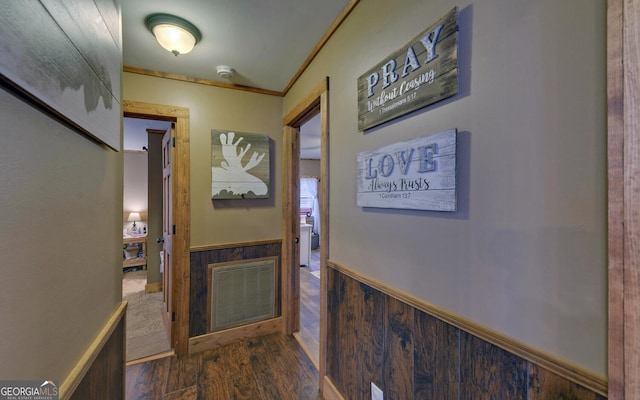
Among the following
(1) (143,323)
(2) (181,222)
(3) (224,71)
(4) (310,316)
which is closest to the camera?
(3) (224,71)

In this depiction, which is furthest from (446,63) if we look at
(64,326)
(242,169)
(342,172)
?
(242,169)

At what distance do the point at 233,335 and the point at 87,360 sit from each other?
6.21ft

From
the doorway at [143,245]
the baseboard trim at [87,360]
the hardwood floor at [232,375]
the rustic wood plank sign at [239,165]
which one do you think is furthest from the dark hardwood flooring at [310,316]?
the baseboard trim at [87,360]

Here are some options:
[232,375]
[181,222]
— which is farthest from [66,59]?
[232,375]

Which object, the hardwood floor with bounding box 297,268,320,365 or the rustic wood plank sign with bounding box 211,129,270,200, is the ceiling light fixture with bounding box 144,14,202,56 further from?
the hardwood floor with bounding box 297,268,320,365

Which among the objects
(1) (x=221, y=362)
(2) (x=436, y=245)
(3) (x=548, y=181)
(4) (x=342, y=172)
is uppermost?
(4) (x=342, y=172)

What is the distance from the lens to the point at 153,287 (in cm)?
396

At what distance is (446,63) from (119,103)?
4.70 ft

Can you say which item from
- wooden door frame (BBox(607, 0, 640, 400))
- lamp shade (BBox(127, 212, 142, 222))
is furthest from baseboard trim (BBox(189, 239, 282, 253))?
lamp shade (BBox(127, 212, 142, 222))

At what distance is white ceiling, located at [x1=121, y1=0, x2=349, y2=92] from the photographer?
1.54 metres

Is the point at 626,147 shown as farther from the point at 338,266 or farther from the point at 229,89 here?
the point at 229,89

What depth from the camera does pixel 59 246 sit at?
696 millimetres

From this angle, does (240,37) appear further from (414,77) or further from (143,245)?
(143,245)

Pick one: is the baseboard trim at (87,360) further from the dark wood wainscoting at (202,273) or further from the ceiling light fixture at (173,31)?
the ceiling light fixture at (173,31)
